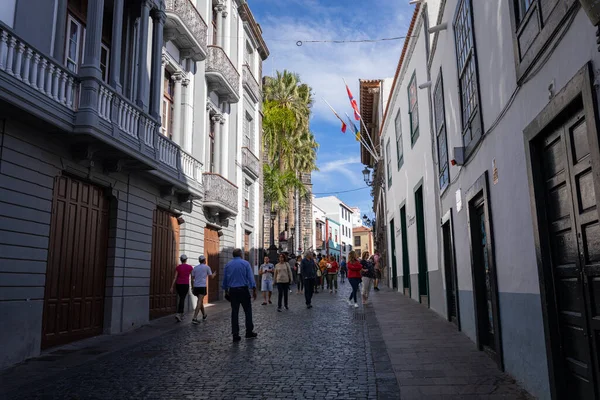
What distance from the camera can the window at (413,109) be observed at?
14.6 meters

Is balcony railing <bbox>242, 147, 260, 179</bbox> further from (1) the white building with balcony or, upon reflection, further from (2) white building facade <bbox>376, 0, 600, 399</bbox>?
(2) white building facade <bbox>376, 0, 600, 399</bbox>

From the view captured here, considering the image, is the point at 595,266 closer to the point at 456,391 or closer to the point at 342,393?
the point at 456,391

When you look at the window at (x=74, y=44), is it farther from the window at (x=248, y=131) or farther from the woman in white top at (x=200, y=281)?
the window at (x=248, y=131)

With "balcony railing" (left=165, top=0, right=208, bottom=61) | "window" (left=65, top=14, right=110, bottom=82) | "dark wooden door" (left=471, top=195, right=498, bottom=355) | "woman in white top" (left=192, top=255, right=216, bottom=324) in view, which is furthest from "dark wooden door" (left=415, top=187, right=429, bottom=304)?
"window" (left=65, top=14, right=110, bottom=82)

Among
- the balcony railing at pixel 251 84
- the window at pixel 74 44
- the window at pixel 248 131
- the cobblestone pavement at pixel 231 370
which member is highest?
the balcony railing at pixel 251 84

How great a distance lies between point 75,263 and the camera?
10.0m

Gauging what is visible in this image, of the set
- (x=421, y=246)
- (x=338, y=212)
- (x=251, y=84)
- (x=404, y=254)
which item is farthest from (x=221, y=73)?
(x=338, y=212)

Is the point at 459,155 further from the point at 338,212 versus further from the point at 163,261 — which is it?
the point at 338,212

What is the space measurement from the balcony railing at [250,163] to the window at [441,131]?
1266 centimetres

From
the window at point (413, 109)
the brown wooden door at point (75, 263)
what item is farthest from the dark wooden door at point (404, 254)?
the brown wooden door at point (75, 263)

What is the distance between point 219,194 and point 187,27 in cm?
582

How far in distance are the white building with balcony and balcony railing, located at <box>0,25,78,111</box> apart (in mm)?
22

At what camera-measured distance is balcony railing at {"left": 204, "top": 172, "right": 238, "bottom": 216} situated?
17375 millimetres

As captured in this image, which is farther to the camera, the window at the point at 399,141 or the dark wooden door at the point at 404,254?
the dark wooden door at the point at 404,254
